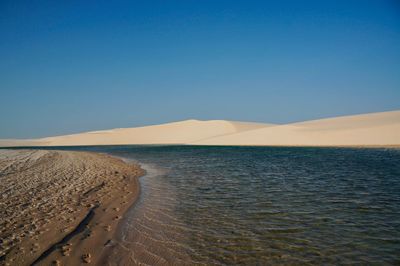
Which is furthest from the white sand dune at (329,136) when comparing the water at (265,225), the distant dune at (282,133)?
the water at (265,225)

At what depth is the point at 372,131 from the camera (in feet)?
144

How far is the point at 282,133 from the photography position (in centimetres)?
5766

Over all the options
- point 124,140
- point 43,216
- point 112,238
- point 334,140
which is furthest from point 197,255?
point 124,140

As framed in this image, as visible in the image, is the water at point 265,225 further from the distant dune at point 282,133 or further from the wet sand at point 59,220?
the distant dune at point 282,133

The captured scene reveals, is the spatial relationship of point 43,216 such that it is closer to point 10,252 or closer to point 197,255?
point 10,252

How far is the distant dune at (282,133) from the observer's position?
43.4 meters

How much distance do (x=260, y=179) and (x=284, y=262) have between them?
8.69 m

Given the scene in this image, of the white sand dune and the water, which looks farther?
the white sand dune

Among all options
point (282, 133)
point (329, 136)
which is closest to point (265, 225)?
point (329, 136)

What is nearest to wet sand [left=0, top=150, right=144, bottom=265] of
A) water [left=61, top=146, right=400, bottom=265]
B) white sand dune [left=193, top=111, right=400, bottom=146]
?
water [left=61, top=146, right=400, bottom=265]

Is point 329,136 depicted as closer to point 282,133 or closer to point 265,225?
point 282,133

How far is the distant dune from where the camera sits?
1710 inches

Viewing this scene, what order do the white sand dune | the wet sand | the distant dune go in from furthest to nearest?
the distant dune < the white sand dune < the wet sand

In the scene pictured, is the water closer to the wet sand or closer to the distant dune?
the wet sand
